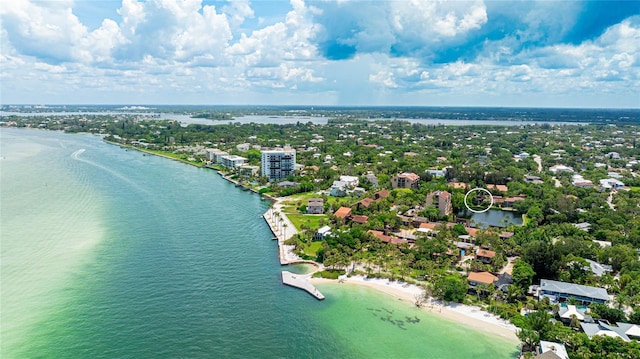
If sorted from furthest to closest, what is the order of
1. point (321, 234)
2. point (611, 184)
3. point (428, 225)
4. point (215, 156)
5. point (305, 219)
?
point (215, 156)
point (611, 184)
point (305, 219)
point (428, 225)
point (321, 234)

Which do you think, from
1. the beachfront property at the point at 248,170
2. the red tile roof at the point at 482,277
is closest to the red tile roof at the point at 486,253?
the red tile roof at the point at 482,277

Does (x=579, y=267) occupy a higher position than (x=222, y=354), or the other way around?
(x=579, y=267)

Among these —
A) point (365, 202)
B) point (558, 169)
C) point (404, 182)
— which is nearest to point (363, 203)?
point (365, 202)

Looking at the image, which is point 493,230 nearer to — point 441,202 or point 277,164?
point 441,202

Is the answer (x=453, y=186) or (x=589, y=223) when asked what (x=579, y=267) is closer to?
(x=589, y=223)

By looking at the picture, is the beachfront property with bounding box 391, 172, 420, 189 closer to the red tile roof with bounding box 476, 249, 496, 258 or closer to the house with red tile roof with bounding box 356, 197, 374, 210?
the house with red tile roof with bounding box 356, 197, 374, 210

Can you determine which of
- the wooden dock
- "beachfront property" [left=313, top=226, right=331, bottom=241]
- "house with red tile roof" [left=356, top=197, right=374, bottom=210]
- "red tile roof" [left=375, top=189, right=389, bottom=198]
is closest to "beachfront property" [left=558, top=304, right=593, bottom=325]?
the wooden dock

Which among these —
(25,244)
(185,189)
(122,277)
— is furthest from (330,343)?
(185,189)
